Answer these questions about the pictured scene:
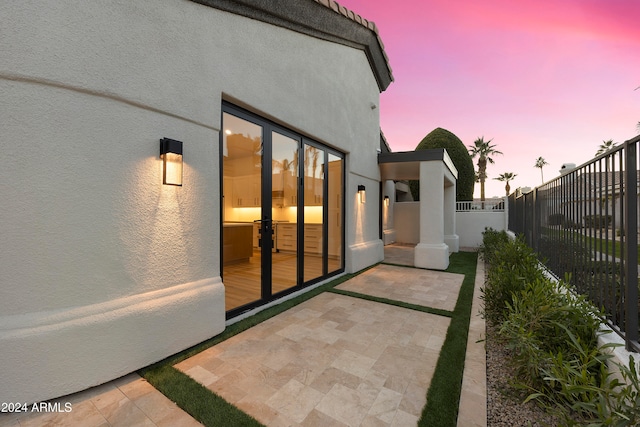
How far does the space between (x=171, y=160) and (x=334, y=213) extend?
3.85m

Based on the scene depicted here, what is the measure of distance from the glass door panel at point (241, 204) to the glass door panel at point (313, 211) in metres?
1.10

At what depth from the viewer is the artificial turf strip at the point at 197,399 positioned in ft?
5.93

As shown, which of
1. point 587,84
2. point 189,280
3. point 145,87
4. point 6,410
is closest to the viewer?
point 6,410

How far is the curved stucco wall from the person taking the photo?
6.36 feet

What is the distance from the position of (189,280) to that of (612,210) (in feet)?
13.0

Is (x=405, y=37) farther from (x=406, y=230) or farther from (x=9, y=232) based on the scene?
(x=9, y=232)

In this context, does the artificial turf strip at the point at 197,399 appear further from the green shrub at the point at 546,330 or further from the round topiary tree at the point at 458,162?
the round topiary tree at the point at 458,162

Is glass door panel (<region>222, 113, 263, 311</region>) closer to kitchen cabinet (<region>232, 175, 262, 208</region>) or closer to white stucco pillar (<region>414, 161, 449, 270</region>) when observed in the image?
kitchen cabinet (<region>232, 175, 262, 208</region>)

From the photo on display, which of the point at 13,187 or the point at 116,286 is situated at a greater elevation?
the point at 13,187

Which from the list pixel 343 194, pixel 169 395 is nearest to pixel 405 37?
pixel 343 194

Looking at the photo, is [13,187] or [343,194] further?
[343,194]

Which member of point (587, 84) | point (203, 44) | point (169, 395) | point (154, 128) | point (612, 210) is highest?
point (587, 84)

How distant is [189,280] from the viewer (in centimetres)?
288

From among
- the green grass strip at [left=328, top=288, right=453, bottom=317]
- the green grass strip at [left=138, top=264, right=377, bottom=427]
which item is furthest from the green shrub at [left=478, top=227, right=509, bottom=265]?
the green grass strip at [left=138, top=264, right=377, bottom=427]
